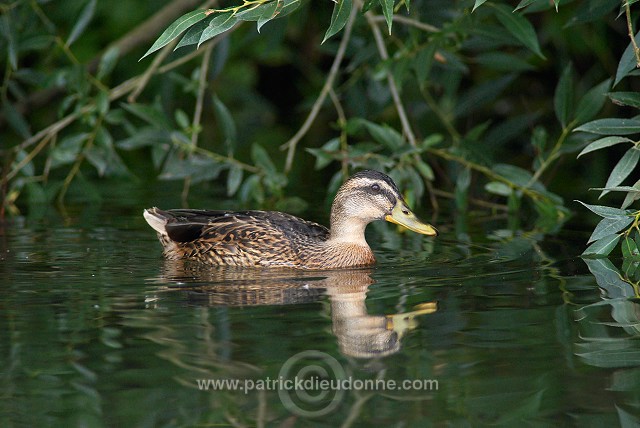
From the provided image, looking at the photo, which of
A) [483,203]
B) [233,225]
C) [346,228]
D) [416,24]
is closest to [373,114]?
[483,203]

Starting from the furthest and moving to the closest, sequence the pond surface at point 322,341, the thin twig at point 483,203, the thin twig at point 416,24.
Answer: the thin twig at point 483,203 → the thin twig at point 416,24 → the pond surface at point 322,341

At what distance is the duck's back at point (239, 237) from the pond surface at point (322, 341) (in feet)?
0.72

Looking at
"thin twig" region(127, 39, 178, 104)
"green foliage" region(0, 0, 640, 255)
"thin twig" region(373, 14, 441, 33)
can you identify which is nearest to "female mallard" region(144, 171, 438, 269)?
"green foliage" region(0, 0, 640, 255)

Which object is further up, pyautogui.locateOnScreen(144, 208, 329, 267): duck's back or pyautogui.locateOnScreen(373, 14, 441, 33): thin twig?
pyautogui.locateOnScreen(373, 14, 441, 33): thin twig

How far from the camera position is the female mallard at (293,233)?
877 cm

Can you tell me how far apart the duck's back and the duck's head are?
27cm

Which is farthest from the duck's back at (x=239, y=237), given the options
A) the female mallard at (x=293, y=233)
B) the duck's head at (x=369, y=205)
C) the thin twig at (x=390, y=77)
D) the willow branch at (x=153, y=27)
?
the willow branch at (x=153, y=27)

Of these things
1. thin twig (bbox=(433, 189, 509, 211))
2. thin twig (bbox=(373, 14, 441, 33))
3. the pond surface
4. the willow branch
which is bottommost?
the pond surface

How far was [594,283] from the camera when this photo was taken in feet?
24.9

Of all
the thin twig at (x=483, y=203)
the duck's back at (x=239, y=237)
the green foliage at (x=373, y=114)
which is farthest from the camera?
the thin twig at (x=483, y=203)

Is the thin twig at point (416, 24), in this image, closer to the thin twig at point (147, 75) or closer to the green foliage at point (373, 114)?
the green foliage at point (373, 114)

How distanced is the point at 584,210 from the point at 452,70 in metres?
1.93

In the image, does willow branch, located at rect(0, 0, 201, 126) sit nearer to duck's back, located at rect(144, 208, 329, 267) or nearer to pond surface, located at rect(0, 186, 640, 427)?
duck's back, located at rect(144, 208, 329, 267)

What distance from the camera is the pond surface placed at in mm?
5047
